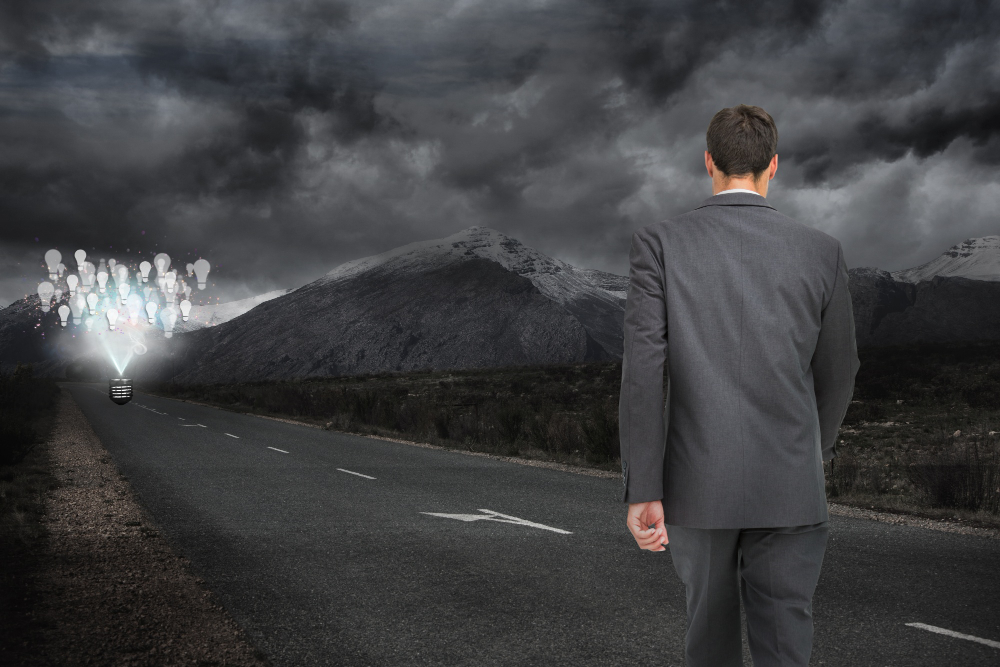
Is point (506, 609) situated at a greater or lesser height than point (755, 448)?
lesser

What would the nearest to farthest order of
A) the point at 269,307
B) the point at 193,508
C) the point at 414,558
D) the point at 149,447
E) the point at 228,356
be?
the point at 414,558 < the point at 193,508 < the point at 149,447 < the point at 228,356 < the point at 269,307

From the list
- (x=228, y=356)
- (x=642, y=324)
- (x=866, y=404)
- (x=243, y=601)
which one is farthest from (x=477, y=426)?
(x=228, y=356)

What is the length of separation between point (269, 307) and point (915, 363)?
Result: 16716 centimetres

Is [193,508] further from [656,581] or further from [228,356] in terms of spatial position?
[228,356]

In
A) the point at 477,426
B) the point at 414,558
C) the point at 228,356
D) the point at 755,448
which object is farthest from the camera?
the point at 228,356

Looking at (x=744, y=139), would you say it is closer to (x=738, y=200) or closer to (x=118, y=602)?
(x=738, y=200)

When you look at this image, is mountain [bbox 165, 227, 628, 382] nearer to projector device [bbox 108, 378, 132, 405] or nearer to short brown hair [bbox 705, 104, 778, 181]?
projector device [bbox 108, 378, 132, 405]

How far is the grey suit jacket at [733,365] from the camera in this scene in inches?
80.7

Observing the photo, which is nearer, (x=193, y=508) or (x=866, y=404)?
(x=193, y=508)

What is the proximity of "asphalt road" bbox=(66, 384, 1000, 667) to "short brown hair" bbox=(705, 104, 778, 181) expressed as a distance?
2747 millimetres

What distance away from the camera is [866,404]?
81.3 feet

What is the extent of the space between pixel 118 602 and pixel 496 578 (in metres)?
2.63

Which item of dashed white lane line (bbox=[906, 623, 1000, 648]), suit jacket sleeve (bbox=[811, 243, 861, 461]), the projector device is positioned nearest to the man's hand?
suit jacket sleeve (bbox=[811, 243, 861, 461])

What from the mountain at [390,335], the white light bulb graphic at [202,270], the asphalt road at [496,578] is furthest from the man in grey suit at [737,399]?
the mountain at [390,335]
